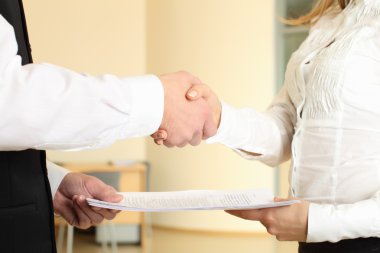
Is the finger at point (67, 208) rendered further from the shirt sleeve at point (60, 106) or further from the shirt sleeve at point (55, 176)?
the shirt sleeve at point (60, 106)

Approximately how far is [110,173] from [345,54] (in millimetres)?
3369

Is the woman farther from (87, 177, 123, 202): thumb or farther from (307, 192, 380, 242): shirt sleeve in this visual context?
(87, 177, 123, 202): thumb

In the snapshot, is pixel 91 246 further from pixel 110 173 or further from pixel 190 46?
pixel 190 46

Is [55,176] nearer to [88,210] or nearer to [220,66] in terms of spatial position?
[88,210]

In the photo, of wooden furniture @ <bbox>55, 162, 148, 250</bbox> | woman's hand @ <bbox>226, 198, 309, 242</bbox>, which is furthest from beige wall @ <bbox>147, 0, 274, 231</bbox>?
woman's hand @ <bbox>226, 198, 309, 242</bbox>

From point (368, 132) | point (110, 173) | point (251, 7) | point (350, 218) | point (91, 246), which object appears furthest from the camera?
point (251, 7)

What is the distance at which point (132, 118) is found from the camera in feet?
3.30

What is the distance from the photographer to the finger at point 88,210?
49.0 inches

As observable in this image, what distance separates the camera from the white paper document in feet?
3.52

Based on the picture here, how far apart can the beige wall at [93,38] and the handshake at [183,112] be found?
4.69 m

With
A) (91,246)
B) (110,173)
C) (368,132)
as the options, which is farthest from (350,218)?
(91,246)

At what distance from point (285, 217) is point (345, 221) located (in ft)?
0.43

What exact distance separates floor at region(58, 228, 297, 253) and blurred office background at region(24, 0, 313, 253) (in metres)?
0.01

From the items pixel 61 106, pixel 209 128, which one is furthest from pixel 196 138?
pixel 61 106
